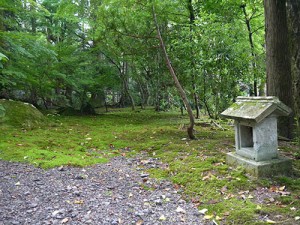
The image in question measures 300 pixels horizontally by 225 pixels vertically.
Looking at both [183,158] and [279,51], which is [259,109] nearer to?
[183,158]

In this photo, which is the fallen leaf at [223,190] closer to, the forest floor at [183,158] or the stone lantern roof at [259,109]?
the forest floor at [183,158]

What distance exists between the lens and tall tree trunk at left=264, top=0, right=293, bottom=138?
20.2 ft

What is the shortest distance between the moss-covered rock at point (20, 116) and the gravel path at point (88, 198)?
11.9ft

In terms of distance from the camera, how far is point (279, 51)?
620cm

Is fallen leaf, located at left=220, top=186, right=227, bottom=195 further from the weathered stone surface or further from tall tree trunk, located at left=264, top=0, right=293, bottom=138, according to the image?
tall tree trunk, located at left=264, top=0, right=293, bottom=138

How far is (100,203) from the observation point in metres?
3.62

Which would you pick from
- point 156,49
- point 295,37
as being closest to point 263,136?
point 295,37

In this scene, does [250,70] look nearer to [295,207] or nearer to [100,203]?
[295,207]

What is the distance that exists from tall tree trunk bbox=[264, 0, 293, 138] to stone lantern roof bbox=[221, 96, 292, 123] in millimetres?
2216

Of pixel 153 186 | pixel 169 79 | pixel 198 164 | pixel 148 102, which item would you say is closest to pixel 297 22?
pixel 198 164

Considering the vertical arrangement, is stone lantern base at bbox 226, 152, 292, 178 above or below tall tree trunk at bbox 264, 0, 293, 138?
below

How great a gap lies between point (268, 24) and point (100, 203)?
5.68 m

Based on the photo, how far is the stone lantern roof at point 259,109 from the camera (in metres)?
3.97

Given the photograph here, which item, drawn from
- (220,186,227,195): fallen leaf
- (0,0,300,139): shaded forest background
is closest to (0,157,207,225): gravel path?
(220,186,227,195): fallen leaf
